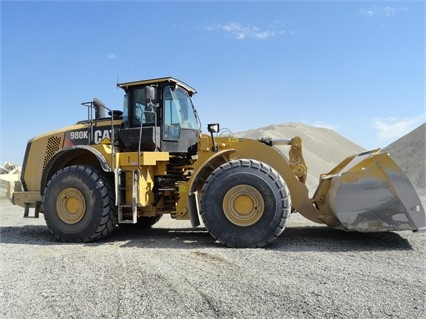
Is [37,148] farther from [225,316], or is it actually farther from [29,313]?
[225,316]

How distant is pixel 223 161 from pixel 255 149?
605 mm

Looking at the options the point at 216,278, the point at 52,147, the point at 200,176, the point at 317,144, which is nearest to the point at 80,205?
the point at 52,147

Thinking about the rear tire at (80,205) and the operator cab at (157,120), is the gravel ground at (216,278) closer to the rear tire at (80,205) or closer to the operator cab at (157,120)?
the rear tire at (80,205)

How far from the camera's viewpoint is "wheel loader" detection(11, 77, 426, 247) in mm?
6043

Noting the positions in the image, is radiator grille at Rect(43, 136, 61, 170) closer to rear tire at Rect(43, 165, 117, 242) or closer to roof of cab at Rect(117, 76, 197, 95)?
rear tire at Rect(43, 165, 117, 242)

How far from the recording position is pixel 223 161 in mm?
7148

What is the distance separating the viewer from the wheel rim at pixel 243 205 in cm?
625

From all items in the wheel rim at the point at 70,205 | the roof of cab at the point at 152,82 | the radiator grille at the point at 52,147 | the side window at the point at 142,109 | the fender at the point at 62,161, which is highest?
the roof of cab at the point at 152,82

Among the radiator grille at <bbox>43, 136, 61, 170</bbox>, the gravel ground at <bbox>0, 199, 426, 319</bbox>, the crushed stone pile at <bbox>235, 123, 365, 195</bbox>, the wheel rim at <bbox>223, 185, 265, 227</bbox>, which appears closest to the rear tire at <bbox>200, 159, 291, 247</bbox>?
the wheel rim at <bbox>223, 185, 265, 227</bbox>

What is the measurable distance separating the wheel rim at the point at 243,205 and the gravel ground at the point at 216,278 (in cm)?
52

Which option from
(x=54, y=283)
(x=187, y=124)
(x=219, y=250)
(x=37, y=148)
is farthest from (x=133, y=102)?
(x=54, y=283)

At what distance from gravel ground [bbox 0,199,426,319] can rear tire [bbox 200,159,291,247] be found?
293 millimetres

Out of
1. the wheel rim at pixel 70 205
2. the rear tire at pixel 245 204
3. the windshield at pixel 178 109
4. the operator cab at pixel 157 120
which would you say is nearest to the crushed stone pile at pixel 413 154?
the windshield at pixel 178 109

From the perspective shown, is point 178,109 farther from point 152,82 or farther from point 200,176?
point 200,176
